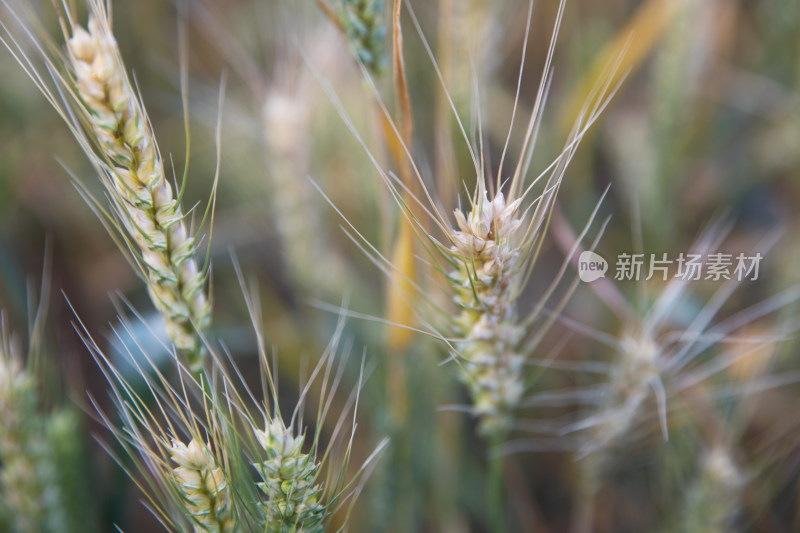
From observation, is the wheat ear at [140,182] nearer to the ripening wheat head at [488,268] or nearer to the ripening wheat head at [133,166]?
the ripening wheat head at [133,166]

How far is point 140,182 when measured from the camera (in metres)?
0.53

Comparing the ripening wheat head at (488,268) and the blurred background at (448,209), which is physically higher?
the blurred background at (448,209)

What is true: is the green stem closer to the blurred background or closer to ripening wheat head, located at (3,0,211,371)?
the blurred background

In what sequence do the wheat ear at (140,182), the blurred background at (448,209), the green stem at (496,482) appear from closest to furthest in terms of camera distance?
the wheat ear at (140,182)
the green stem at (496,482)
the blurred background at (448,209)

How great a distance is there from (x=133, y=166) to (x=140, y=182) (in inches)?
0.6

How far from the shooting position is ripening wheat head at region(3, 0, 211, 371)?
0.49 m

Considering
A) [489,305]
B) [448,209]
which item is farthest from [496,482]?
[448,209]

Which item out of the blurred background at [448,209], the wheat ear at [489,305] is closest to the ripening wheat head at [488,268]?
the wheat ear at [489,305]

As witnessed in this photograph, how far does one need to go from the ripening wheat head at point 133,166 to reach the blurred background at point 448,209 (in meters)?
0.26

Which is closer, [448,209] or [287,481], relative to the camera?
[287,481]

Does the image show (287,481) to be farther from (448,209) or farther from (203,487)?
(448,209)

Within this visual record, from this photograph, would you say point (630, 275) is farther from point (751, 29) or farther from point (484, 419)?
point (751, 29)

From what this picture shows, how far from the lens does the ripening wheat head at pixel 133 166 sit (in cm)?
49

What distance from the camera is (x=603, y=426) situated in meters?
0.85
